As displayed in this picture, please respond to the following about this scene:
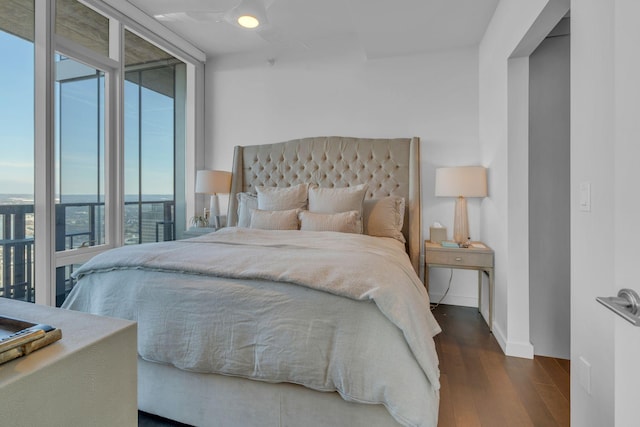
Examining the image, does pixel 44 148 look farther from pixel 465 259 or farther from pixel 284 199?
pixel 465 259

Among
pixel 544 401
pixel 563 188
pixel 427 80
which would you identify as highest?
pixel 427 80

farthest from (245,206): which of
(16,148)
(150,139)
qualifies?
(16,148)

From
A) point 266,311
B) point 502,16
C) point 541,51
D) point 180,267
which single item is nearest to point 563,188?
point 541,51

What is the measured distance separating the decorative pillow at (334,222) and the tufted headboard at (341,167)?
74 cm

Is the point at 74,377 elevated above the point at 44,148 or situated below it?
below

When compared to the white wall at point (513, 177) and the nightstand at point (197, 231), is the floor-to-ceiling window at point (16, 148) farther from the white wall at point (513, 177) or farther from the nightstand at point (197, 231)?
the white wall at point (513, 177)

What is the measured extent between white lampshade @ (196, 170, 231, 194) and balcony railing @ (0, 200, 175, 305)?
588mm

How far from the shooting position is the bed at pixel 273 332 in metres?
1.31

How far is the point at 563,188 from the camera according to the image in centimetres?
239

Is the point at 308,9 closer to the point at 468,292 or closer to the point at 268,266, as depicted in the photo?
the point at 268,266

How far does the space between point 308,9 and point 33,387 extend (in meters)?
3.57

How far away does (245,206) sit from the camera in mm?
3619

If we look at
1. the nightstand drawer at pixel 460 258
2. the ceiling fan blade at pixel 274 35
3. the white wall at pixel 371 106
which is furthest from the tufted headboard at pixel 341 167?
the ceiling fan blade at pixel 274 35
